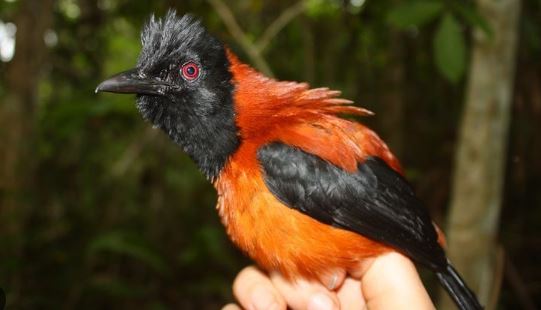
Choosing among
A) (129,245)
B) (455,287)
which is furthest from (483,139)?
(129,245)

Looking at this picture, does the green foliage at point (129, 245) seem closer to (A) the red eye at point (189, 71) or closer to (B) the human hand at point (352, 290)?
(B) the human hand at point (352, 290)

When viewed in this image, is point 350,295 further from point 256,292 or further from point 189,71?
point 189,71

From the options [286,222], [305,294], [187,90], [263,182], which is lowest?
[305,294]

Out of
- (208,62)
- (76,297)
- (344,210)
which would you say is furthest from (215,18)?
(344,210)

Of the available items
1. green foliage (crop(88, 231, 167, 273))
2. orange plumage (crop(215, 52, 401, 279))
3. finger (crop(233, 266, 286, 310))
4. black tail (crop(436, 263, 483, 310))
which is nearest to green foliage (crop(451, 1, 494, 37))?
orange plumage (crop(215, 52, 401, 279))

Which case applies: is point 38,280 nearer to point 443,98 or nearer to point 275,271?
point 275,271

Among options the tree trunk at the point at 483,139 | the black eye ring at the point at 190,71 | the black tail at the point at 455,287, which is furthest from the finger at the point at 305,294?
the tree trunk at the point at 483,139

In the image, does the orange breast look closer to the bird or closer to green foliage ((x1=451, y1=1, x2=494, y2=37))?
the bird
